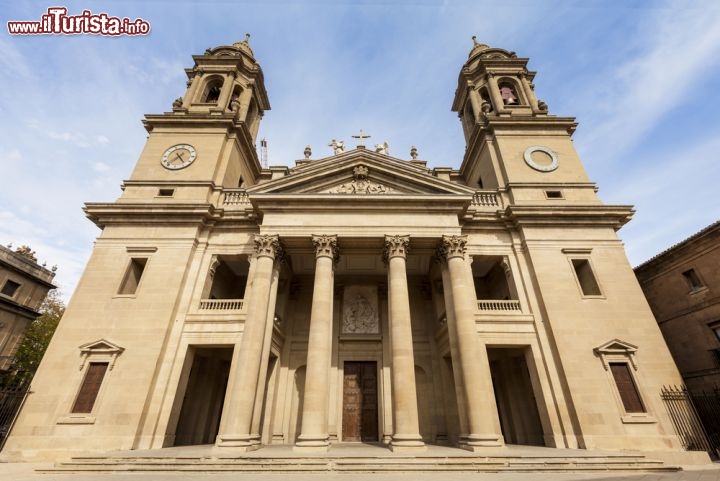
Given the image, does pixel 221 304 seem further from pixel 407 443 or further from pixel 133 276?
pixel 407 443

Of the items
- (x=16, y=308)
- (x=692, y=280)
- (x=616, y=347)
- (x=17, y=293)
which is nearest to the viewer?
(x=616, y=347)

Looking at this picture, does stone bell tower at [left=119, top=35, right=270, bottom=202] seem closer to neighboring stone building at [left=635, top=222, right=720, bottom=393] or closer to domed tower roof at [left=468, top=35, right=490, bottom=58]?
domed tower roof at [left=468, top=35, right=490, bottom=58]

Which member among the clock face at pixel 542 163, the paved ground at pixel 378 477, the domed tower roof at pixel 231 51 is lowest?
the paved ground at pixel 378 477

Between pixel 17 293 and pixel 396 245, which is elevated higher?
pixel 17 293

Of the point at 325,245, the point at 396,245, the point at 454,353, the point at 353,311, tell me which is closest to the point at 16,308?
the point at 353,311

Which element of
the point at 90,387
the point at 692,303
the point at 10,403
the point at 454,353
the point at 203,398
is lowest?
the point at 10,403

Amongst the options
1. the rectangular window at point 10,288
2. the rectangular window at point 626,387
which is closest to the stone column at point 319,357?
the rectangular window at point 626,387

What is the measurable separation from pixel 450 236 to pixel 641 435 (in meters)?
10.6

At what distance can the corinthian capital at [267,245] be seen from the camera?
15773 millimetres

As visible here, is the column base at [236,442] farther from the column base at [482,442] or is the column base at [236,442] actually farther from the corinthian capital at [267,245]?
the column base at [482,442]

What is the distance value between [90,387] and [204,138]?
14.6 metres

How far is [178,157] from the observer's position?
2030cm

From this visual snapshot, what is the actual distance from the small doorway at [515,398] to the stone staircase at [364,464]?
5.73m

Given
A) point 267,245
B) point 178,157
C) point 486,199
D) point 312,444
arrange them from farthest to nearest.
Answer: point 178,157, point 486,199, point 267,245, point 312,444
